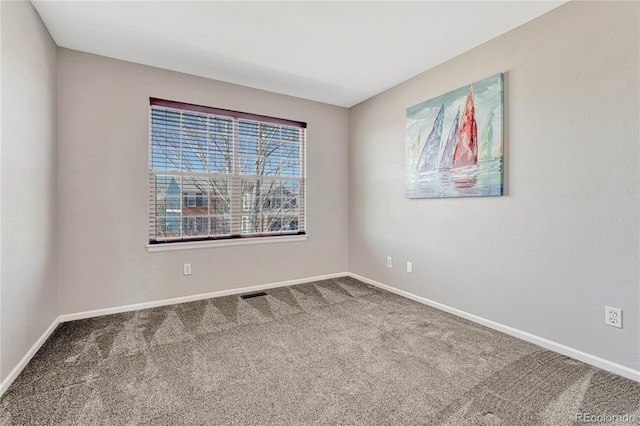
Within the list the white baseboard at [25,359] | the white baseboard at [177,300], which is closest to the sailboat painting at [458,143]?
the white baseboard at [177,300]

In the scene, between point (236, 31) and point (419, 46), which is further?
point (419, 46)

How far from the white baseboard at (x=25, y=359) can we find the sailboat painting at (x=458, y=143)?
3.44m

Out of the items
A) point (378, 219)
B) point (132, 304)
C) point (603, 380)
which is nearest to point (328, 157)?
point (378, 219)

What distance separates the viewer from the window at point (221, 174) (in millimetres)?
3131

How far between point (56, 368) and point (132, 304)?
105 centimetres

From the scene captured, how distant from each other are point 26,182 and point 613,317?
396cm

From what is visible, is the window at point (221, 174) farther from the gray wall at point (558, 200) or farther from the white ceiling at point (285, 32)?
the gray wall at point (558, 200)

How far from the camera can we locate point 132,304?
2.95 metres

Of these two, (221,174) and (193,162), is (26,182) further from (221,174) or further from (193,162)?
(221,174)

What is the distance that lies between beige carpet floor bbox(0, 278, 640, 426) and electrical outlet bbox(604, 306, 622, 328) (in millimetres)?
314

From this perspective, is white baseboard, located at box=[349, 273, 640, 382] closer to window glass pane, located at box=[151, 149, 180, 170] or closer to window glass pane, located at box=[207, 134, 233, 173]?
window glass pane, located at box=[207, 134, 233, 173]

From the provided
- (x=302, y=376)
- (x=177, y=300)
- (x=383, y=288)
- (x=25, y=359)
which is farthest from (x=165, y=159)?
(x=383, y=288)

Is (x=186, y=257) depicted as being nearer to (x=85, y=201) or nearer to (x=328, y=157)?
(x=85, y=201)

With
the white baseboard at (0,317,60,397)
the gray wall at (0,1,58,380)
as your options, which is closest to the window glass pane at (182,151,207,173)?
the gray wall at (0,1,58,380)
